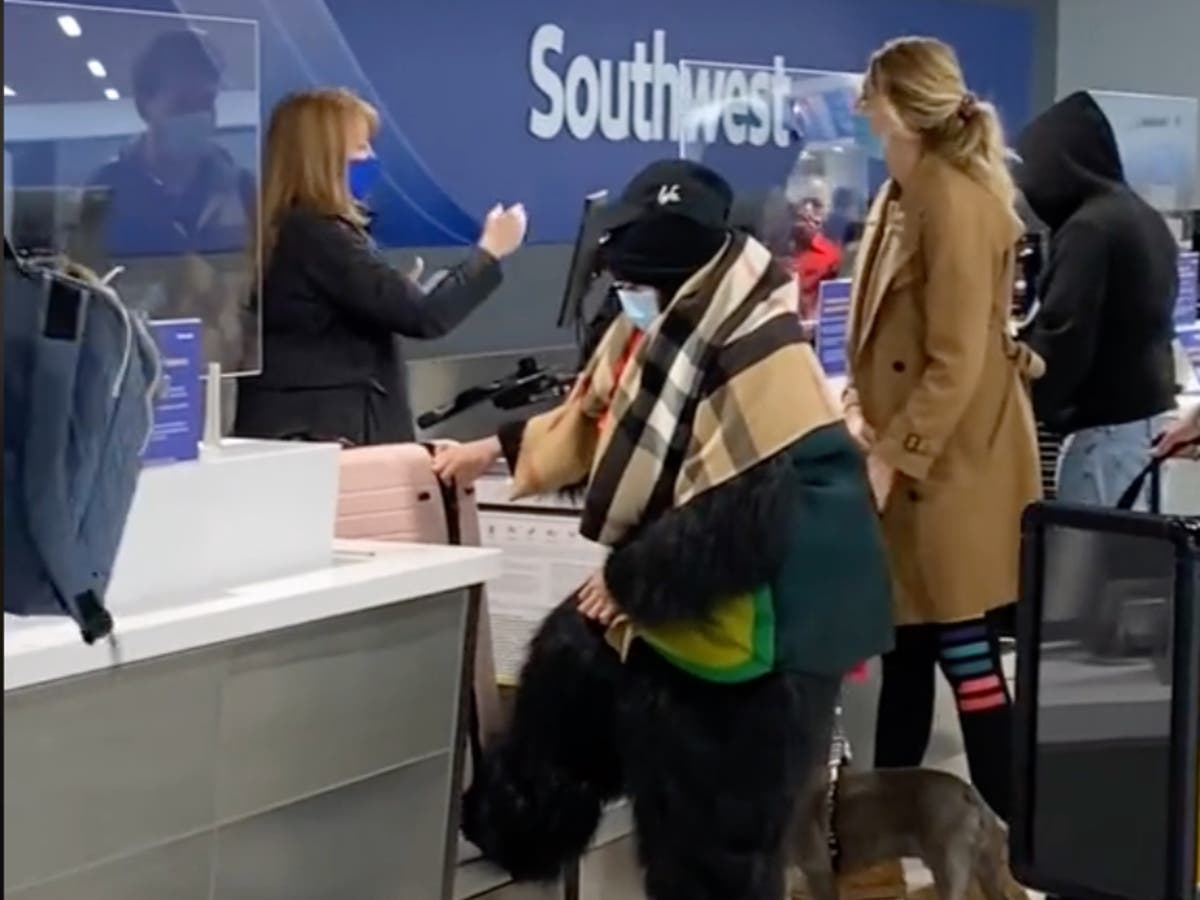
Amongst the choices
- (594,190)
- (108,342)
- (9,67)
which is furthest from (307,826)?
(594,190)

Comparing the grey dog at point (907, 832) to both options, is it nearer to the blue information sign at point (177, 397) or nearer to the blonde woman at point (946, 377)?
the blonde woman at point (946, 377)

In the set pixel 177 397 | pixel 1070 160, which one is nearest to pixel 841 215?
pixel 1070 160

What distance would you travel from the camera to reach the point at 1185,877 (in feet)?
3.94

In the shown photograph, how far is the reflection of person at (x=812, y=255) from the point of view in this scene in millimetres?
4676

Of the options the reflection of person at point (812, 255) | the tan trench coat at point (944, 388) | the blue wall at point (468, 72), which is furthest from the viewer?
the reflection of person at point (812, 255)

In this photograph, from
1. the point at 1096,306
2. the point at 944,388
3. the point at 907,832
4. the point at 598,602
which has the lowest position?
the point at 907,832

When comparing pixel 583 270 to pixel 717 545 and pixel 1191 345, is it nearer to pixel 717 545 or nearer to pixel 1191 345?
pixel 717 545

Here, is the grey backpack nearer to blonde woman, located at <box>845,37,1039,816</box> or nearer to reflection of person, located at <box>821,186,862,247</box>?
blonde woman, located at <box>845,37,1039,816</box>

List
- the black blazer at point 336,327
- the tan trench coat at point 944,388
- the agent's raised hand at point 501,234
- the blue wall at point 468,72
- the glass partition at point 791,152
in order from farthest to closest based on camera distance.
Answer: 1. the glass partition at point 791,152
2. the blue wall at point 468,72
3. the agent's raised hand at point 501,234
4. the black blazer at point 336,327
5. the tan trench coat at point 944,388

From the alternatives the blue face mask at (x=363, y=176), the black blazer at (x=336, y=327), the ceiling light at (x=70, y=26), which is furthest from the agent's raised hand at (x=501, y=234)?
the ceiling light at (x=70, y=26)

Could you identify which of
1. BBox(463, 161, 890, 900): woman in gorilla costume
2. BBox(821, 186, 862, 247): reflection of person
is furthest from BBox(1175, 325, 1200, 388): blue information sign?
BBox(463, 161, 890, 900): woman in gorilla costume

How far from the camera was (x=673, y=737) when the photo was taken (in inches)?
111

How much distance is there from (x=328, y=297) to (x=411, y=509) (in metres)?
0.65

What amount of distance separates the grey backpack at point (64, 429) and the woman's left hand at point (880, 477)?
1601mm
